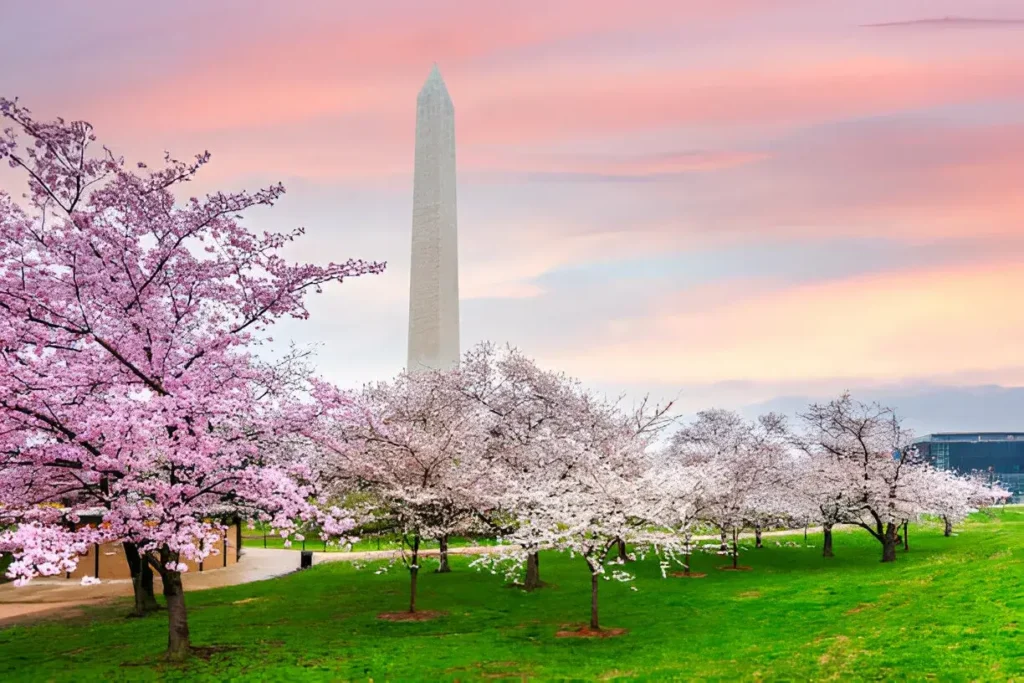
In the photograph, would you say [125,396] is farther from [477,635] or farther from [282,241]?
[477,635]

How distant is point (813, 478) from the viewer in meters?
36.1

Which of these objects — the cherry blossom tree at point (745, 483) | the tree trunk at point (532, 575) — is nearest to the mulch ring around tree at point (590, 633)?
the tree trunk at point (532, 575)

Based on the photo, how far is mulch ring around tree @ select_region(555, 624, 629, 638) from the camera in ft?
70.4

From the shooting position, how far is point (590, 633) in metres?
21.7

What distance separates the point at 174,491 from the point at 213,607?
1363 centimetres

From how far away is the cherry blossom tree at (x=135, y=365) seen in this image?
656 inches

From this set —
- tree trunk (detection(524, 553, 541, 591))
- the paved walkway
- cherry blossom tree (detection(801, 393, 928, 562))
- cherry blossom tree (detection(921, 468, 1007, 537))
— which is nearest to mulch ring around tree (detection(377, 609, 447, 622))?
tree trunk (detection(524, 553, 541, 591))

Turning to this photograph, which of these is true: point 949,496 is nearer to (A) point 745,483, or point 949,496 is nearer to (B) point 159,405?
(A) point 745,483

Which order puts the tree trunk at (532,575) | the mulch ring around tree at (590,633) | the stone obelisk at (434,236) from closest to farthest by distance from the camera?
1. the mulch ring around tree at (590,633)
2. the tree trunk at (532,575)
3. the stone obelisk at (434,236)

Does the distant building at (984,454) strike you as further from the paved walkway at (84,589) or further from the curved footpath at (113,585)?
the paved walkway at (84,589)

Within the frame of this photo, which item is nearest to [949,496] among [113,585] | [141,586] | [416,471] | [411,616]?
[416,471]

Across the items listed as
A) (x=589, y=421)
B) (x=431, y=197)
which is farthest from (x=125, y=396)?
(x=431, y=197)

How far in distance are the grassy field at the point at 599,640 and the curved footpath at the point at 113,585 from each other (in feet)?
7.31

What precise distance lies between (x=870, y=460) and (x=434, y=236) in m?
32.7
